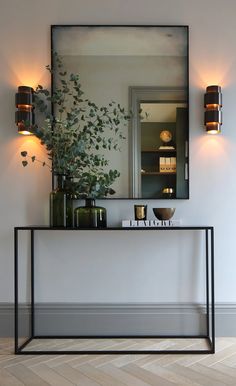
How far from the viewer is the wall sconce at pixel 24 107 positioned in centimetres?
227

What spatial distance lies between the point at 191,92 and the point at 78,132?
2.83 feet

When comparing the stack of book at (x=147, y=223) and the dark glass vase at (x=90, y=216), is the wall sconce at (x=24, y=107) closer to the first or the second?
the dark glass vase at (x=90, y=216)

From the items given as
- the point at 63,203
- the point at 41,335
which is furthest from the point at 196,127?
the point at 41,335

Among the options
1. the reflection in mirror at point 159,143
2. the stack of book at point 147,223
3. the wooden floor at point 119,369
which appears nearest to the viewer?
the wooden floor at point 119,369

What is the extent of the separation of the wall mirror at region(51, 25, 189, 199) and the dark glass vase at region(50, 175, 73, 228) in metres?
0.36

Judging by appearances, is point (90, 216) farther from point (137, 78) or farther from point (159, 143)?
point (137, 78)

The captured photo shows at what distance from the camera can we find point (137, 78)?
2.39 m

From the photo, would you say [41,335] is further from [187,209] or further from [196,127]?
[196,127]

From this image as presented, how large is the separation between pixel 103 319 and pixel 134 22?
214cm

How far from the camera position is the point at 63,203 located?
2207mm

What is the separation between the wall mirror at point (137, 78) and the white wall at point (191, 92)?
79mm

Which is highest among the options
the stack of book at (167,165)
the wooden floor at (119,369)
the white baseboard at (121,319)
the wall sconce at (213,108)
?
the wall sconce at (213,108)

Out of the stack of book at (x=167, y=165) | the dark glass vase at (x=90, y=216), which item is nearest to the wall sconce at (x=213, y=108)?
the stack of book at (x=167, y=165)

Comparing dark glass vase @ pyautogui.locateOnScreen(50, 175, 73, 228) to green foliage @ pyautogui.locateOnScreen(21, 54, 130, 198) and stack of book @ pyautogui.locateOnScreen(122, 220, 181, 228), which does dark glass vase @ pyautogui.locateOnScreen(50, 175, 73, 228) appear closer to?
green foliage @ pyautogui.locateOnScreen(21, 54, 130, 198)
